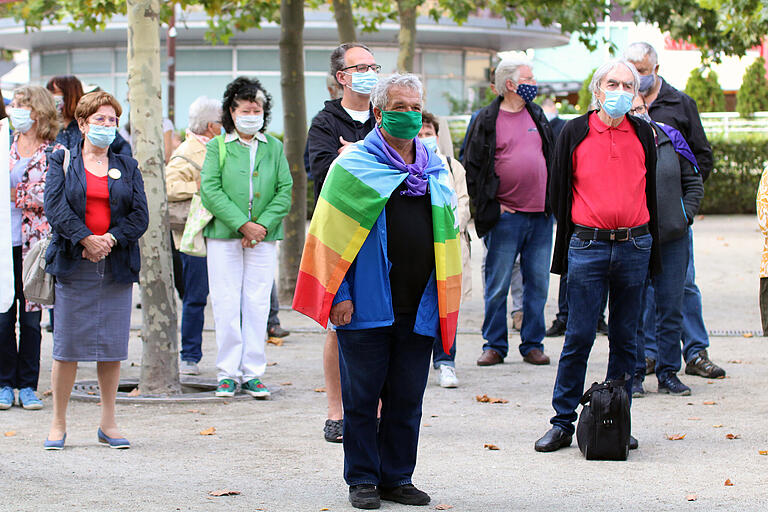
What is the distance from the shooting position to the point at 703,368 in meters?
8.91

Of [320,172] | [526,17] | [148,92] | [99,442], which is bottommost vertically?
[99,442]

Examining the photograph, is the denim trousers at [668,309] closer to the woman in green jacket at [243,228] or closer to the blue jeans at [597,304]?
the blue jeans at [597,304]

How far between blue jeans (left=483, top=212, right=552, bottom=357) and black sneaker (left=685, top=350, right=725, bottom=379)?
1.24m

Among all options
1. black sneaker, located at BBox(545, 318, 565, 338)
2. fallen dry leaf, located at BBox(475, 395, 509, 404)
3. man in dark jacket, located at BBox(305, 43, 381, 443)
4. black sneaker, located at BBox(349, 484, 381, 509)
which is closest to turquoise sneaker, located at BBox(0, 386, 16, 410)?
man in dark jacket, located at BBox(305, 43, 381, 443)

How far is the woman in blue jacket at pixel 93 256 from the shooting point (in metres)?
6.71

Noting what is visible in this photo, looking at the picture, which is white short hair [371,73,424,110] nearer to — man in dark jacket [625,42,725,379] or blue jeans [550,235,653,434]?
blue jeans [550,235,653,434]

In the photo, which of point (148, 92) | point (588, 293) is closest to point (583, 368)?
point (588, 293)

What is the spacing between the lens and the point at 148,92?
816 centimetres

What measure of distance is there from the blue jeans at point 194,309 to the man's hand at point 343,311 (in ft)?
14.0

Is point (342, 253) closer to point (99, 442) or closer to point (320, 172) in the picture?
point (320, 172)

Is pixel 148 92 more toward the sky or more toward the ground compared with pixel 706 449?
more toward the sky

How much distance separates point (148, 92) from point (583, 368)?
140 inches

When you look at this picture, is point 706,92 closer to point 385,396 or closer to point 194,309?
point 194,309

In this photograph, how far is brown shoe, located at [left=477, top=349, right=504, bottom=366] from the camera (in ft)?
31.5
